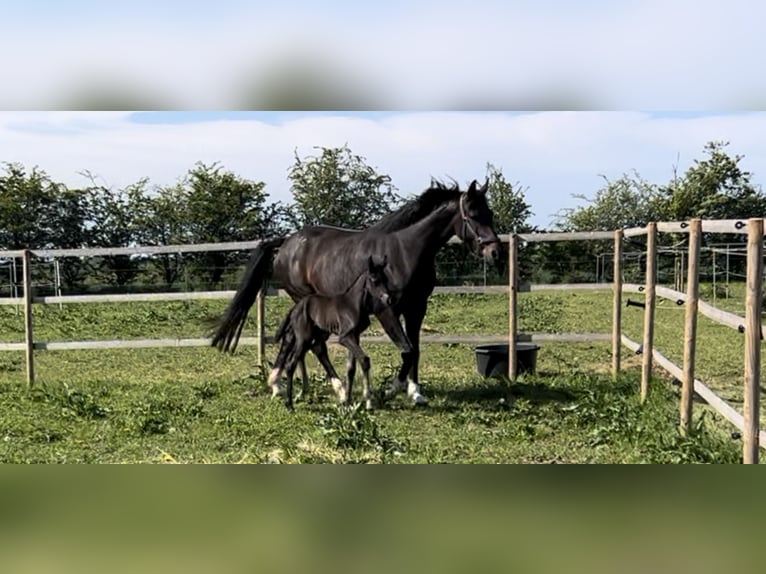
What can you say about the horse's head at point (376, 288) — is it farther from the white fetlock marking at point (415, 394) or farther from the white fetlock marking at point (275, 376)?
the white fetlock marking at point (275, 376)

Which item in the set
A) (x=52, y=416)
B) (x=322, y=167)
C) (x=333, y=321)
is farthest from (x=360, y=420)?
(x=322, y=167)

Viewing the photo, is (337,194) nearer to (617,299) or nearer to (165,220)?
(165,220)

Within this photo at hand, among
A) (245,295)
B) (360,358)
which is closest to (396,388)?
(360,358)

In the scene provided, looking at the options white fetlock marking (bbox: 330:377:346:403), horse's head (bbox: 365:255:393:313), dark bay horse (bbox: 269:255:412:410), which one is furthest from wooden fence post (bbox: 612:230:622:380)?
white fetlock marking (bbox: 330:377:346:403)

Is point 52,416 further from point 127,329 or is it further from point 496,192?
point 496,192

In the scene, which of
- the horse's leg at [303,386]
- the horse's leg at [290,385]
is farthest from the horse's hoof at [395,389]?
the horse's leg at [290,385]

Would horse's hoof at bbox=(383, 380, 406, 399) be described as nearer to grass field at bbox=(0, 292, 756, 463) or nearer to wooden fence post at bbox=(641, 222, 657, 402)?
grass field at bbox=(0, 292, 756, 463)

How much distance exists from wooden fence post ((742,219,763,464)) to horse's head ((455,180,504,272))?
8.78 feet

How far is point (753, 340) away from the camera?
121 inches

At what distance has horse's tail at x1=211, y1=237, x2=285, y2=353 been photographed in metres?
6.55

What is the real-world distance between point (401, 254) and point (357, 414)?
174 cm

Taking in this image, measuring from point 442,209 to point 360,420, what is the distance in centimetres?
225

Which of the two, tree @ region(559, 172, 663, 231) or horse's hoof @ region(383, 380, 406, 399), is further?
tree @ region(559, 172, 663, 231)

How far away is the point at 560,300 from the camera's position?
15383 mm
